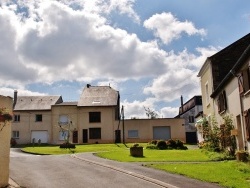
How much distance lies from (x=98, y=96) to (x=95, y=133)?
6.25 metres

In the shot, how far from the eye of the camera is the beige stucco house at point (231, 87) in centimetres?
1823

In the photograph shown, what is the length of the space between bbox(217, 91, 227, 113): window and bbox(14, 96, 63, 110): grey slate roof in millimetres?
37098

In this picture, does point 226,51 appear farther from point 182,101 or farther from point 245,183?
point 182,101

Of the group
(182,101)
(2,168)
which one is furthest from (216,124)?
(182,101)

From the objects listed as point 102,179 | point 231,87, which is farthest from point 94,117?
point 102,179

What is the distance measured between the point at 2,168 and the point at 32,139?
46.2 meters

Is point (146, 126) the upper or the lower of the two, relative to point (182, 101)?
lower

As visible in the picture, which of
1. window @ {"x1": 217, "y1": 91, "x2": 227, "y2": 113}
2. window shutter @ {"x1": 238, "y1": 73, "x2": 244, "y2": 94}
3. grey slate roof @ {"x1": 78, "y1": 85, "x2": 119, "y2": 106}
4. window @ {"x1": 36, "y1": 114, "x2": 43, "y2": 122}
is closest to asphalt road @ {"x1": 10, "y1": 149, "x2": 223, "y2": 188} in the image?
window shutter @ {"x1": 238, "y1": 73, "x2": 244, "y2": 94}

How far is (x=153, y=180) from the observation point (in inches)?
492

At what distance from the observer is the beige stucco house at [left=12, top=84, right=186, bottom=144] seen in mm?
52844

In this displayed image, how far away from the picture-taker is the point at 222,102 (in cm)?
2406

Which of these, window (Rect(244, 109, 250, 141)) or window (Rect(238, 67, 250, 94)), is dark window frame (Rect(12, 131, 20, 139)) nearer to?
window (Rect(238, 67, 250, 94))

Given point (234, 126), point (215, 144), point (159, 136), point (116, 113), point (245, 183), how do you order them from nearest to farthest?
point (245, 183)
point (234, 126)
point (215, 144)
point (159, 136)
point (116, 113)

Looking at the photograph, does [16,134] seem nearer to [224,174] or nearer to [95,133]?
[95,133]
